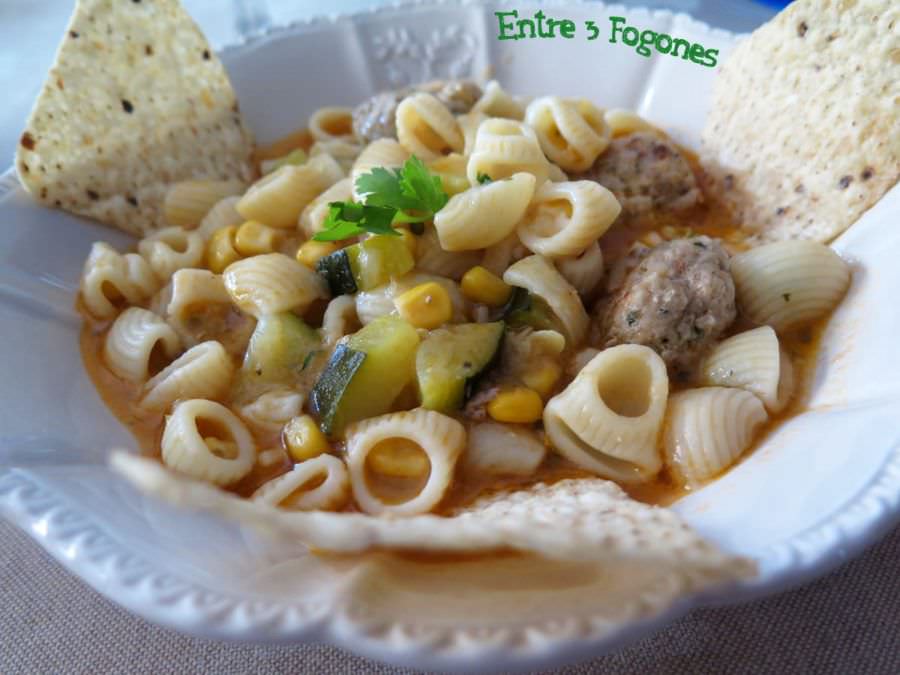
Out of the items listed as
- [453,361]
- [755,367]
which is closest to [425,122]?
[453,361]

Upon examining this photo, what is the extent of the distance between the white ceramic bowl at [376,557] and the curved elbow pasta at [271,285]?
1.81ft

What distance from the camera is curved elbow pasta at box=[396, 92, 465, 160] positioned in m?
2.87

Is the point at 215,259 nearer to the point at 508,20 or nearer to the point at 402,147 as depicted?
the point at 402,147

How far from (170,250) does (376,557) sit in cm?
160

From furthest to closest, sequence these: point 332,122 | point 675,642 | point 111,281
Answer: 1. point 332,122
2. point 111,281
3. point 675,642

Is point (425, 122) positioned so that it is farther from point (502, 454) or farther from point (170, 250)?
point (502, 454)

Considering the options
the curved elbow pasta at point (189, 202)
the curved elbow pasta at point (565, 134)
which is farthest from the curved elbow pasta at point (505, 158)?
the curved elbow pasta at point (189, 202)

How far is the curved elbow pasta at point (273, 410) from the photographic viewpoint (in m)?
2.22

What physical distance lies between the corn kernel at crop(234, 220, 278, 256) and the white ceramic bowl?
61 centimetres

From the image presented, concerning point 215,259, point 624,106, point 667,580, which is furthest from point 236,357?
point 624,106

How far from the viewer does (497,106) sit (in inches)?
123

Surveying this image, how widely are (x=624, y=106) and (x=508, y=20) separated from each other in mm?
714

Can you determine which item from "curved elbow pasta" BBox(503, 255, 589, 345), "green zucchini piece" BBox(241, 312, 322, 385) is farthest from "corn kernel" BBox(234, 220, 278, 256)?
"curved elbow pasta" BBox(503, 255, 589, 345)

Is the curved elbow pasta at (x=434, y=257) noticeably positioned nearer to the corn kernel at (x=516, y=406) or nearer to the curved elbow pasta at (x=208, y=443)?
the corn kernel at (x=516, y=406)
